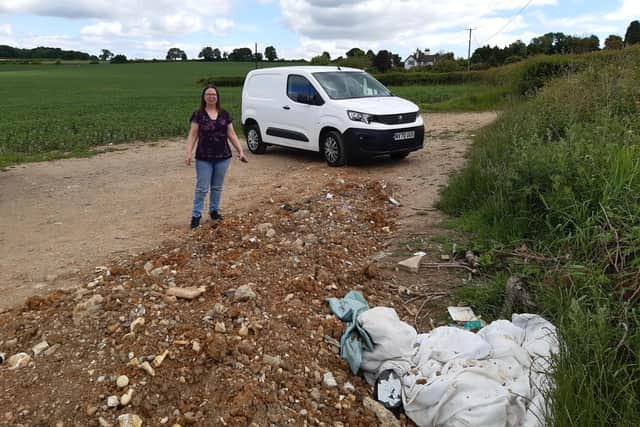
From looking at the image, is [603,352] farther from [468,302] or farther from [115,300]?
[115,300]

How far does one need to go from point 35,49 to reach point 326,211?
431ft

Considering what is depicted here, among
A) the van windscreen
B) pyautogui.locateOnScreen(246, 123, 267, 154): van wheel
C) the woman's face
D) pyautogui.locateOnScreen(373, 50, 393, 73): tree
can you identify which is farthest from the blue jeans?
pyautogui.locateOnScreen(373, 50, 393, 73): tree

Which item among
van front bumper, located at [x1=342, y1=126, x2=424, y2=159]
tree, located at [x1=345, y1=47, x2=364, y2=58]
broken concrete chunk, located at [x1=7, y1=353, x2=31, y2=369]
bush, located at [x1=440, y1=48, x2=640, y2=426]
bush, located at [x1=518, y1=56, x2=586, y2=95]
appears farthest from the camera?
tree, located at [x1=345, y1=47, x2=364, y2=58]

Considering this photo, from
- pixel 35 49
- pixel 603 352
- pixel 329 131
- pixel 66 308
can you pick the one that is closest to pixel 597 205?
pixel 603 352

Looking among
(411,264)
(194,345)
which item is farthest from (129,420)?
(411,264)

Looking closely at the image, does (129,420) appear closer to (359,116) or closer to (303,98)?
(359,116)

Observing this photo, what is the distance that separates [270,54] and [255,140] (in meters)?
91.3

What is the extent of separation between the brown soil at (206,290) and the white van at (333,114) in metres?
0.95

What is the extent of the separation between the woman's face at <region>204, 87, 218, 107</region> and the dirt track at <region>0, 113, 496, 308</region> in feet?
5.53

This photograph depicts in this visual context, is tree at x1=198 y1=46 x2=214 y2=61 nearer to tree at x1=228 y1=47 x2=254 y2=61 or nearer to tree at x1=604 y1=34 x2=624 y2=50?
tree at x1=228 y1=47 x2=254 y2=61

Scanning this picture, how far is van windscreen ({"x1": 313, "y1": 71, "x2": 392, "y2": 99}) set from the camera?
35.6 feet

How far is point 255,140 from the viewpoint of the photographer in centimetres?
1319

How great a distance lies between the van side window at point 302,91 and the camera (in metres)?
10.9

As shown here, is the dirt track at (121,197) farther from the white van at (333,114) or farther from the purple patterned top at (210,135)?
the purple patterned top at (210,135)
